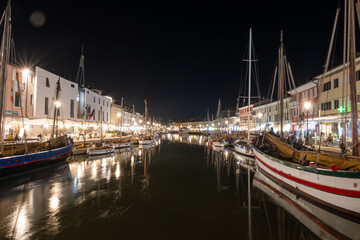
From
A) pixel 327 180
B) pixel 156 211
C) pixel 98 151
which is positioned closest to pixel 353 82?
pixel 327 180

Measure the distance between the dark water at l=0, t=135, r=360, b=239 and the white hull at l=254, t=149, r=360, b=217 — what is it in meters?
0.57

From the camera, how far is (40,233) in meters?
6.79

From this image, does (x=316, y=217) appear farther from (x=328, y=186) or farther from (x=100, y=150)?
(x=100, y=150)

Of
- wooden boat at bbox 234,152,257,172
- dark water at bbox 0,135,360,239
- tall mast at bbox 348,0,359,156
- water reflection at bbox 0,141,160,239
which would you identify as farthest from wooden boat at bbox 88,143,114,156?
tall mast at bbox 348,0,359,156

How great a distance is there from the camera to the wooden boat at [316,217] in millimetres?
6879

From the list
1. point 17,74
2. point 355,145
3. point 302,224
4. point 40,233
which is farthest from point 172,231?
point 17,74

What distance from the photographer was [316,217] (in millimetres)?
8094

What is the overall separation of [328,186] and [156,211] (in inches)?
305

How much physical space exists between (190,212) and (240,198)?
11.9 ft

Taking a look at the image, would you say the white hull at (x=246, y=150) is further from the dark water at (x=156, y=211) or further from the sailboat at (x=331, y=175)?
the sailboat at (x=331, y=175)

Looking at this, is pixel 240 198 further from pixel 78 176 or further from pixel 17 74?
pixel 17 74

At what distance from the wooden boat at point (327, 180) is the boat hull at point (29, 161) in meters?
→ 19.1

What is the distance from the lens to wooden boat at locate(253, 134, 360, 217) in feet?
24.0

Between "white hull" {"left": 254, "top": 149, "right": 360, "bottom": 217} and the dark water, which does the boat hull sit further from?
"white hull" {"left": 254, "top": 149, "right": 360, "bottom": 217}
